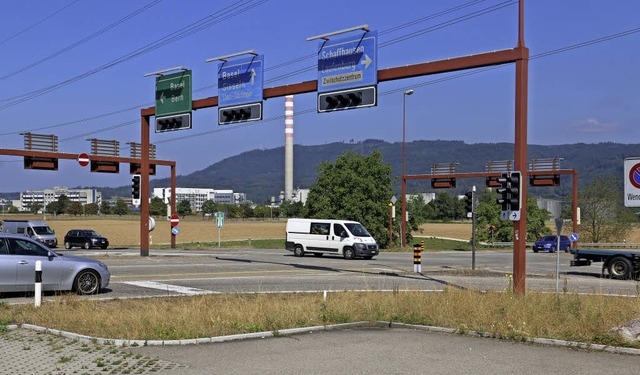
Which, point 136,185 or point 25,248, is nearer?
point 25,248

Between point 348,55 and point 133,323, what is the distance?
15.1 m

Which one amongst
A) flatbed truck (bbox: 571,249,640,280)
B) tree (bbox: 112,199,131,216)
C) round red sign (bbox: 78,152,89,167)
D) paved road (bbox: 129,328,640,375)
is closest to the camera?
paved road (bbox: 129,328,640,375)

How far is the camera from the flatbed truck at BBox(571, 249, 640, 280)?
2542 centimetres

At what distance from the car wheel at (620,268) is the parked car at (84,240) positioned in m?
37.6

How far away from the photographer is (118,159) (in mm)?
44875

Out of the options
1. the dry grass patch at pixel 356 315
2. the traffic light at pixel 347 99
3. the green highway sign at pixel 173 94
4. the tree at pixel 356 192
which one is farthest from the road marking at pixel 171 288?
the tree at pixel 356 192

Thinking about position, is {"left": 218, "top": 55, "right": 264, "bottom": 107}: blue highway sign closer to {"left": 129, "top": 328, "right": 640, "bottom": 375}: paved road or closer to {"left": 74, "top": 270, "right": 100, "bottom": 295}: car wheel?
{"left": 74, "top": 270, "right": 100, "bottom": 295}: car wheel

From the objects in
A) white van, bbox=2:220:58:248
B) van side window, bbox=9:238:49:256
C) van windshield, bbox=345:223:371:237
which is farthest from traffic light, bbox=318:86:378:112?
white van, bbox=2:220:58:248

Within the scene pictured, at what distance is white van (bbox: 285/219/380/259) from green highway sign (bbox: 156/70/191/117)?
10662mm

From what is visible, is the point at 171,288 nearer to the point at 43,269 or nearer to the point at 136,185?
the point at 43,269

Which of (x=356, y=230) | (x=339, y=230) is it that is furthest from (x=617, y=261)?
(x=339, y=230)

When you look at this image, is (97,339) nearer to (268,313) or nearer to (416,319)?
(268,313)

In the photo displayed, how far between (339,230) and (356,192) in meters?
23.9

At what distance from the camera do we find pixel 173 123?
31.3 metres
